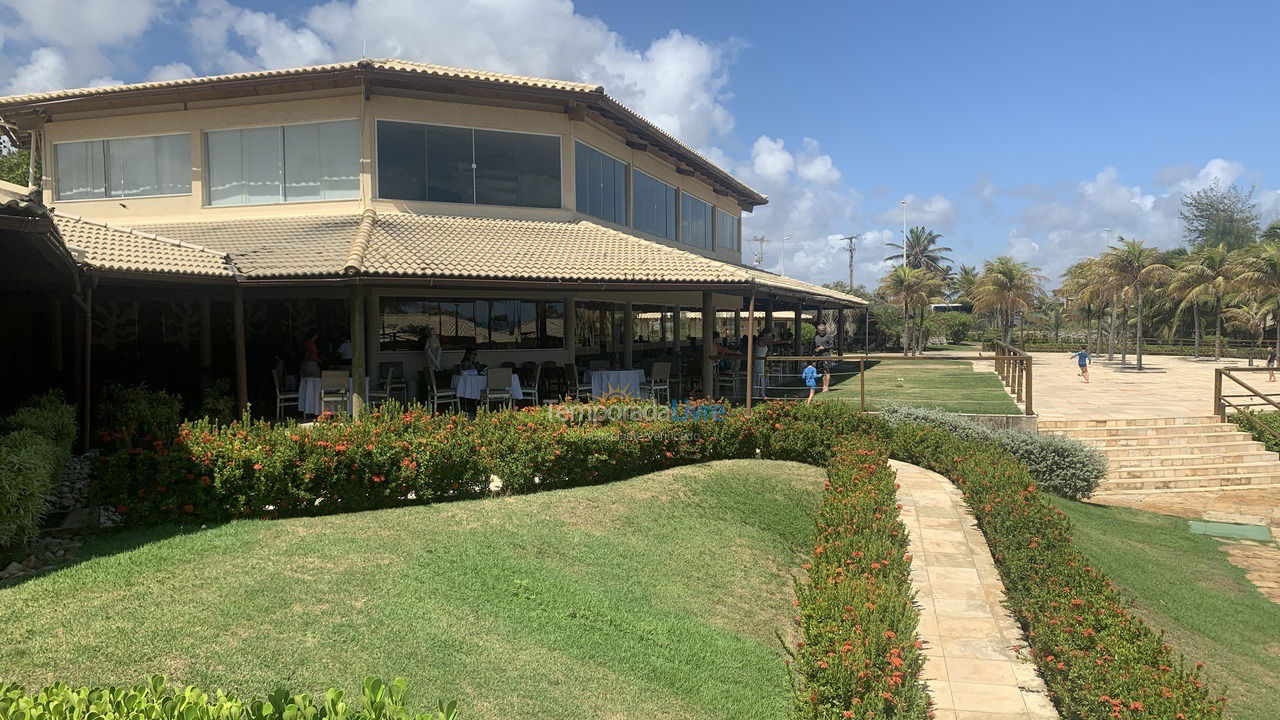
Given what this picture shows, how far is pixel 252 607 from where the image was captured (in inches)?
207

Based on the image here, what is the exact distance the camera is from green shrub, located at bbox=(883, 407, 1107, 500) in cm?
1298

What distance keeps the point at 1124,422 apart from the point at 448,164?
15242 mm

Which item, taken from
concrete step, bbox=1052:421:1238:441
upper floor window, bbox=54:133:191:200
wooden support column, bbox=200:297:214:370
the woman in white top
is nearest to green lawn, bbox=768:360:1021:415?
concrete step, bbox=1052:421:1238:441

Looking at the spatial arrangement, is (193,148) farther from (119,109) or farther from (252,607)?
(252,607)

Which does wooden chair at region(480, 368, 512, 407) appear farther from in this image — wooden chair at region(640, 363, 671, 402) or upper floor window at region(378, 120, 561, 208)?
upper floor window at region(378, 120, 561, 208)

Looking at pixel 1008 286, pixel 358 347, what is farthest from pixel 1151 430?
pixel 1008 286

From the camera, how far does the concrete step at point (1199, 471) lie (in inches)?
583

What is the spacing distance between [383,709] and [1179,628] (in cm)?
837

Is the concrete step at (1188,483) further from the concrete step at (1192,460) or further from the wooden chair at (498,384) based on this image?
the wooden chair at (498,384)

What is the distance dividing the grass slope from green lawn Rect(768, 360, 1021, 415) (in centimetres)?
907

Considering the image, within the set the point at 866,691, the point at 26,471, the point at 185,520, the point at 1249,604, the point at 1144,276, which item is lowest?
the point at 1249,604

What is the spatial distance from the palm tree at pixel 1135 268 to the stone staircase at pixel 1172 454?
21554 mm

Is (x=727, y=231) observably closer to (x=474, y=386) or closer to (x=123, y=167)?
(x=474, y=386)

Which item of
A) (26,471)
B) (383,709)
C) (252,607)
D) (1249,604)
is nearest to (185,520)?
(26,471)
